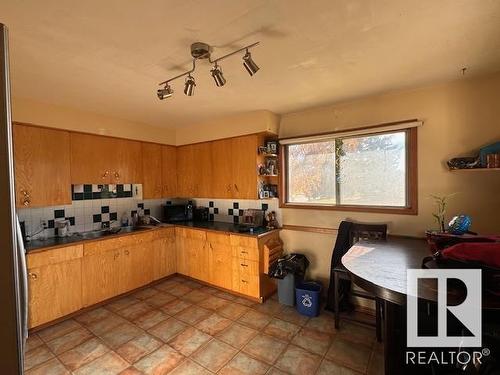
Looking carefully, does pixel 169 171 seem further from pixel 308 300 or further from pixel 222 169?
pixel 308 300

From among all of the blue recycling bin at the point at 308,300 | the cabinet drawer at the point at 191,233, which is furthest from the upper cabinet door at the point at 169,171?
the blue recycling bin at the point at 308,300

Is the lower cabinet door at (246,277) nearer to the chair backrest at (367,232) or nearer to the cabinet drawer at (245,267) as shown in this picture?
the cabinet drawer at (245,267)

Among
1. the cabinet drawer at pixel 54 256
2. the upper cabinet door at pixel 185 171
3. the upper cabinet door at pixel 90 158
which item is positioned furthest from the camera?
the upper cabinet door at pixel 185 171

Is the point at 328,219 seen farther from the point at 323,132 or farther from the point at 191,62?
the point at 191,62

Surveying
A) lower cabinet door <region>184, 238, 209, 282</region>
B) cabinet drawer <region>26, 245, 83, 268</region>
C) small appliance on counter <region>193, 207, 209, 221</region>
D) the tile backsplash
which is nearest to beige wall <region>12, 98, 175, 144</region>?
the tile backsplash

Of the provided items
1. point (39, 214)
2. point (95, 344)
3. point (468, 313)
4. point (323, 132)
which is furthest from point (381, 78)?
point (39, 214)

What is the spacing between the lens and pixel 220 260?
10.6 feet

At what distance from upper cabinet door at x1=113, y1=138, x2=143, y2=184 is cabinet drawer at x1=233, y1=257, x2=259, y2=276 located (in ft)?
6.08

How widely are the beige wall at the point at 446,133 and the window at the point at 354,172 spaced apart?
11cm

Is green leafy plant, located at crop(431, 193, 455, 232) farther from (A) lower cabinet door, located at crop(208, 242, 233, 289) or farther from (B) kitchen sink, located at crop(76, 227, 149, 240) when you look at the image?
(B) kitchen sink, located at crop(76, 227, 149, 240)

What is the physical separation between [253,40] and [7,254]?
62.1 inches

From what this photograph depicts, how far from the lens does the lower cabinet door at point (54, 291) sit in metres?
2.38

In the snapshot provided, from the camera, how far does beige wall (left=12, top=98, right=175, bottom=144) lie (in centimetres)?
244

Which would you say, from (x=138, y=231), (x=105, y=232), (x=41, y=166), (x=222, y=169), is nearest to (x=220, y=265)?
(x=138, y=231)
